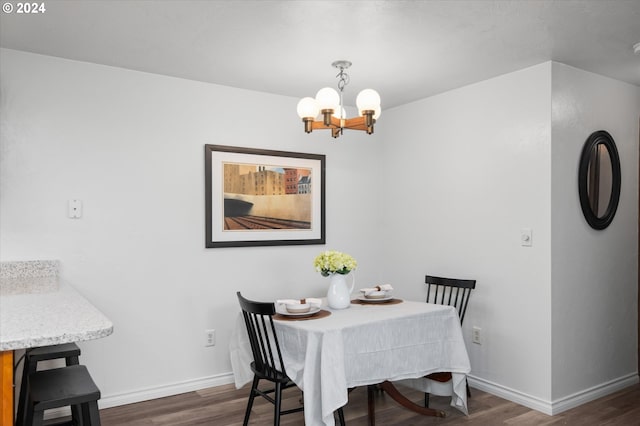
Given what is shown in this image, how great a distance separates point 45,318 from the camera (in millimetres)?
1696

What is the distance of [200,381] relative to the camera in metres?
3.78

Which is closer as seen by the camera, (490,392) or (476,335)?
(490,392)

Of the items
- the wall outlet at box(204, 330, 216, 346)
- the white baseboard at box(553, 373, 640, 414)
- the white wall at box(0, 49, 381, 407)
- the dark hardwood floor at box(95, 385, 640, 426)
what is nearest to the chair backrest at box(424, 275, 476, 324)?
the dark hardwood floor at box(95, 385, 640, 426)

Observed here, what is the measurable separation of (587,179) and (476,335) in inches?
55.5

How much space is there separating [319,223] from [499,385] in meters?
1.92

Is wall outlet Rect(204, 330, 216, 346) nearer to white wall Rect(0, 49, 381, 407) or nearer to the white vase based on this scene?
white wall Rect(0, 49, 381, 407)

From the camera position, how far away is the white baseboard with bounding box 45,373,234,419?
3240mm

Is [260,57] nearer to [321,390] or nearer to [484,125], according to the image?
[484,125]

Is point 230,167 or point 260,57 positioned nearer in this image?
point 260,57

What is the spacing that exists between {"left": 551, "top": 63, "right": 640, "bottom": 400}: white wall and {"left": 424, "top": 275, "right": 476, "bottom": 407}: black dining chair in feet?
1.99

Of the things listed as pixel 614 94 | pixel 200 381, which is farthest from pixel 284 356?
pixel 614 94

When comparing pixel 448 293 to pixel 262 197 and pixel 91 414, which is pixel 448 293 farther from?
pixel 91 414

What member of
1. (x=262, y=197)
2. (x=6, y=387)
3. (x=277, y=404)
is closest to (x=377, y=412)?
(x=277, y=404)

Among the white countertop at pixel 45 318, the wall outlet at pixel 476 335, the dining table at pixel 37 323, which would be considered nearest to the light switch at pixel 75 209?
the white countertop at pixel 45 318
